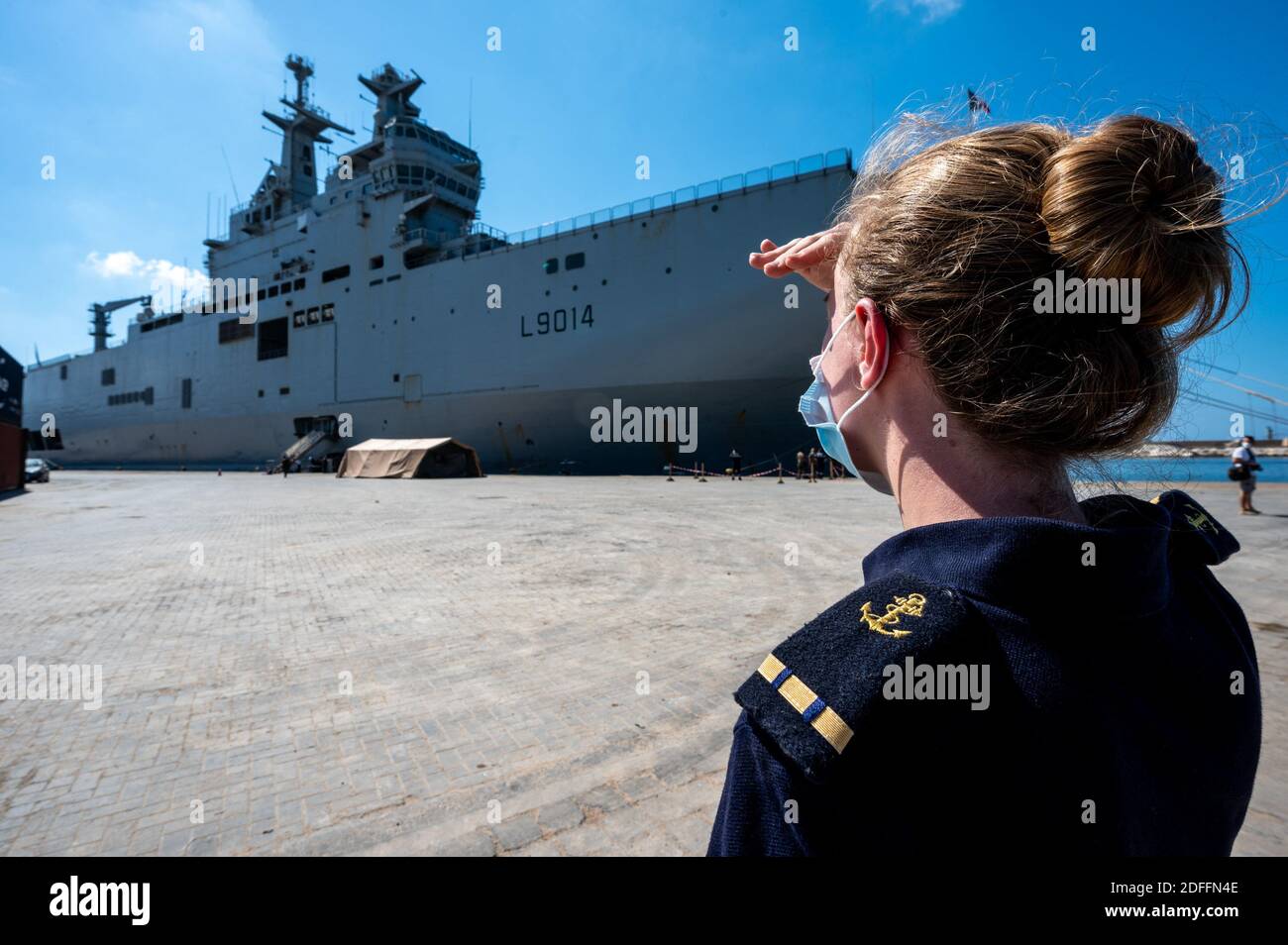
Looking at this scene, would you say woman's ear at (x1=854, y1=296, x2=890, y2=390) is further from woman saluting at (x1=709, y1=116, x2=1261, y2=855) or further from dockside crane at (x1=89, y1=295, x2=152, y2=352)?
dockside crane at (x1=89, y1=295, x2=152, y2=352)

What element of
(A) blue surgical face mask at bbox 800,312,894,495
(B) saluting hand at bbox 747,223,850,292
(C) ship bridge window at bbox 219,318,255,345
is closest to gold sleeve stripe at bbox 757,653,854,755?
(A) blue surgical face mask at bbox 800,312,894,495

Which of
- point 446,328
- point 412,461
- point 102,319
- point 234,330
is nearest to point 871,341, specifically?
point 412,461

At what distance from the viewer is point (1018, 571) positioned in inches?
30.2

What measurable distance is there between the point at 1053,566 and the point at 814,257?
30.9 inches

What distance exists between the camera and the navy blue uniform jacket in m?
0.71

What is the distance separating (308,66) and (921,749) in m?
57.3

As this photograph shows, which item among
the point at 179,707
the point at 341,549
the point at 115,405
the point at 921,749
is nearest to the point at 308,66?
the point at 115,405

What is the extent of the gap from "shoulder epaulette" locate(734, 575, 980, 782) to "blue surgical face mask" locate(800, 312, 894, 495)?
0.40m

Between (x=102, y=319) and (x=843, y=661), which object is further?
(x=102, y=319)

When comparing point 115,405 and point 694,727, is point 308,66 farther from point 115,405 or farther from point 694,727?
point 694,727

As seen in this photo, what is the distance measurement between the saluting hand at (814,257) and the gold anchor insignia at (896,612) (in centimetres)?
69

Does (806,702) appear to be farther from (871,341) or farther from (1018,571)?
(871,341)

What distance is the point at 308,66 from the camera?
42.5 metres

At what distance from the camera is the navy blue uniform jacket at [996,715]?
71 cm
